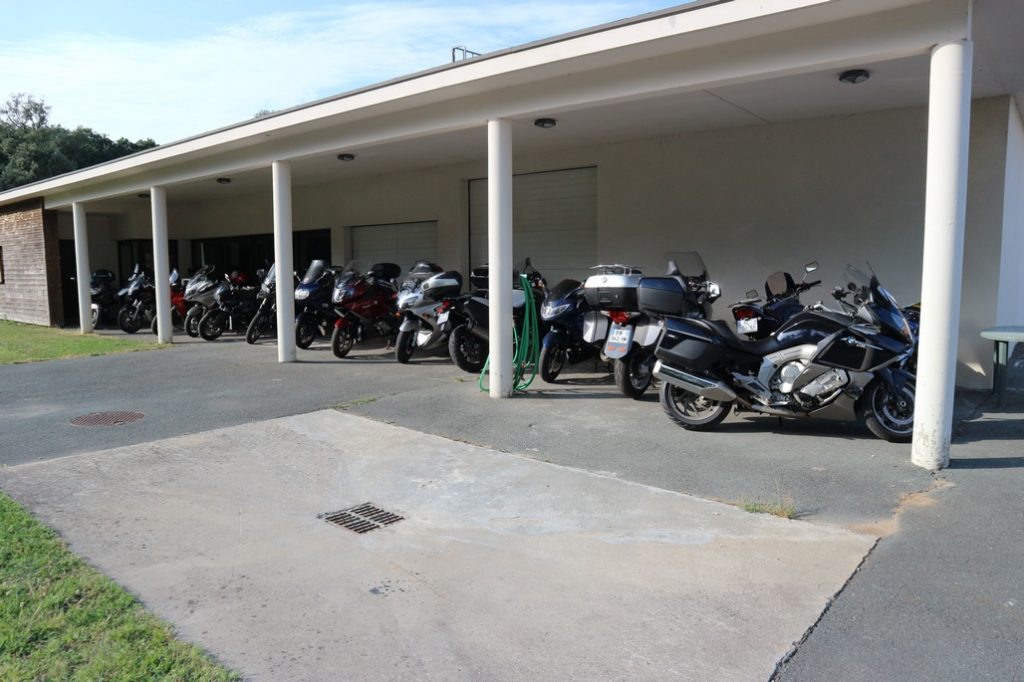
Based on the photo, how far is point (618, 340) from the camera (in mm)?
6828

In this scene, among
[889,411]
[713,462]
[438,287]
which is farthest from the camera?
[438,287]

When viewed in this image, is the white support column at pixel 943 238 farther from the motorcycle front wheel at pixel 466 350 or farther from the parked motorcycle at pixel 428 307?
the parked motorcycle at pixel 428 307

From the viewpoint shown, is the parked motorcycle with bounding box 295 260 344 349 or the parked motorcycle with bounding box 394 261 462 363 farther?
the parked motorcycle with bounding box 295 260 344 349

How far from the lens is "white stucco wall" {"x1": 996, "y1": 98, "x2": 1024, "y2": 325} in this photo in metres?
7.45

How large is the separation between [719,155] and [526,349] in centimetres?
381

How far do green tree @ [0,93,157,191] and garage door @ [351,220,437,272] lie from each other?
1003 inches

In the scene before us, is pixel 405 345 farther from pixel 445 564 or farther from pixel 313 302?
pixel 445 564

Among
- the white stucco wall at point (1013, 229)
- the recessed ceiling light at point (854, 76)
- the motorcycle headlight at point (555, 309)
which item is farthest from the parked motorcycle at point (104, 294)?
the white stucco wall at point (1013, 229)

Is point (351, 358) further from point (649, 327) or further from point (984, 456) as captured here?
point (984, 456)

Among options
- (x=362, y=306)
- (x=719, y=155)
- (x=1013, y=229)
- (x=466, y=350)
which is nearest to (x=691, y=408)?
(x=466, y=350)

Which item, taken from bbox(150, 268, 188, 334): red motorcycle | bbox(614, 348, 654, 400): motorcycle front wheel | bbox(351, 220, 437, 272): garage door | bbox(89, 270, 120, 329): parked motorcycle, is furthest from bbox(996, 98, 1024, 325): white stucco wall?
bbox(89, 270, 120, 329): parked motorcycle

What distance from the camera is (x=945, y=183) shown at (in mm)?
4535

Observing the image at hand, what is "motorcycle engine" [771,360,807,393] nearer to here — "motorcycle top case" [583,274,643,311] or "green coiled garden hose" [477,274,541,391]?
"motorcycle top case" [583,274,643,311]

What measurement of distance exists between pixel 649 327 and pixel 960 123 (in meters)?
2.90
